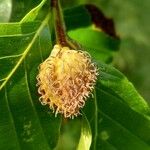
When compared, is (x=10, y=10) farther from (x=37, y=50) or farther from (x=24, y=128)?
(x=24, y=128)

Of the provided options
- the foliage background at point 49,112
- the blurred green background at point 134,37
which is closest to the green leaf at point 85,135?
the foliage background at point 49,112

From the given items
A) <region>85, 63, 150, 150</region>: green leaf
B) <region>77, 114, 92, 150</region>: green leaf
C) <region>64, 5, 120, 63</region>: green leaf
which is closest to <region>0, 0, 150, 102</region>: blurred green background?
<region>64, 5, 120, 63</region>: green leaf

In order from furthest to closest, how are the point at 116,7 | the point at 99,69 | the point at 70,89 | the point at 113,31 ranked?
the point at 116,7
the point at 113,31
the point at 99,69
the point at 70,89

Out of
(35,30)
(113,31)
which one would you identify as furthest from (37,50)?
(113,31)

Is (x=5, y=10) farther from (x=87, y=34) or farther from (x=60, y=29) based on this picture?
(x=87, y=34)

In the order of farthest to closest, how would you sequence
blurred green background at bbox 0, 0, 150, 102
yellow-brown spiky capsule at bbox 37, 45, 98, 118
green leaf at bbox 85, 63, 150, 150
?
blurred green background at bbox 0, 0, 150, 102 < green leaf at bbox 85, 63, 150, 150 < yellow-brown spiky capsule at bbox 37, 45, 98, 118

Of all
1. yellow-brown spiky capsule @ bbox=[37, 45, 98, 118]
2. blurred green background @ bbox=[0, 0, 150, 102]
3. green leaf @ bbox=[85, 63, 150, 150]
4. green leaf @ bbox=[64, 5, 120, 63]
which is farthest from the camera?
blurred green background @ bbox=[0, 0, 150, 102]

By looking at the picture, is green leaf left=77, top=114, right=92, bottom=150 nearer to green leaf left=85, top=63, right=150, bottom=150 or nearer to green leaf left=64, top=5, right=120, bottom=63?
green leaf left=85, top=63, right=150, bottom=150
